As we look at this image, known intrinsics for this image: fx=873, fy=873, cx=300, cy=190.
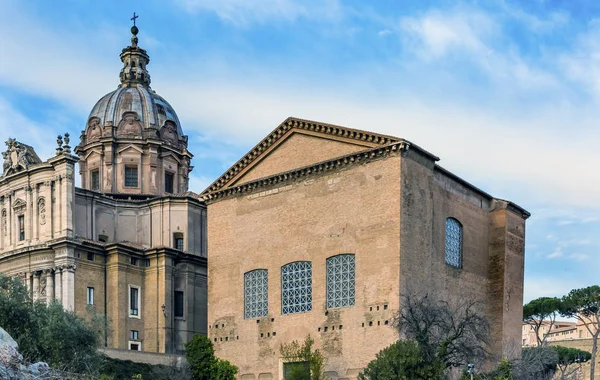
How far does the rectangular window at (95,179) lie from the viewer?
2150 inches

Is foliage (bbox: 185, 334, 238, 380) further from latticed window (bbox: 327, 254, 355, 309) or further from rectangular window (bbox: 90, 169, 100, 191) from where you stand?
rectangular window (bbox: 90, 169, 100, 191)

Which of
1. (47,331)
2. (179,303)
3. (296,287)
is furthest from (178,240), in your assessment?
(47,331)

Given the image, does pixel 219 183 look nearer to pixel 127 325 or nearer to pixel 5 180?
pixel 127 325

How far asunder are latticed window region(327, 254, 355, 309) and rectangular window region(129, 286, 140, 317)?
1401cm

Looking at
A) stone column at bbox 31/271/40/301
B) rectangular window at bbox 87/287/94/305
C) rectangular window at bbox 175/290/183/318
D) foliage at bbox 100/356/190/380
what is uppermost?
stone column at bbox 31/271/40/301

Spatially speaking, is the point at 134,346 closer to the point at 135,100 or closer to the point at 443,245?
the point at 135,100

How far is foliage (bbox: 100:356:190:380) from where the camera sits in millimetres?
39125

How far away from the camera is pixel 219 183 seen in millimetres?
44250

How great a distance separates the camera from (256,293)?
41281mm

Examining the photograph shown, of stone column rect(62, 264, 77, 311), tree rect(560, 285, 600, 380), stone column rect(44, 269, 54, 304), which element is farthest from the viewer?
tree rect(560, 285, 600, 380)

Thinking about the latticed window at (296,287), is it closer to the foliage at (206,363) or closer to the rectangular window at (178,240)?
the foliage at (206,363)

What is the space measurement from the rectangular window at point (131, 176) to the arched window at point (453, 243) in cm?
2224

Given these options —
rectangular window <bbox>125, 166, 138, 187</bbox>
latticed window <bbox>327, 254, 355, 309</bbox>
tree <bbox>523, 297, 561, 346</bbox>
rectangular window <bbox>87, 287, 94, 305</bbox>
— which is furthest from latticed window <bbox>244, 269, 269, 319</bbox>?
tree <bbox>523, 297, 561, 346</bbox>

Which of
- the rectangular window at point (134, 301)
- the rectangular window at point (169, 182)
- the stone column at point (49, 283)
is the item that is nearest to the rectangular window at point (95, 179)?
the rectangular window at point (169, 182)
